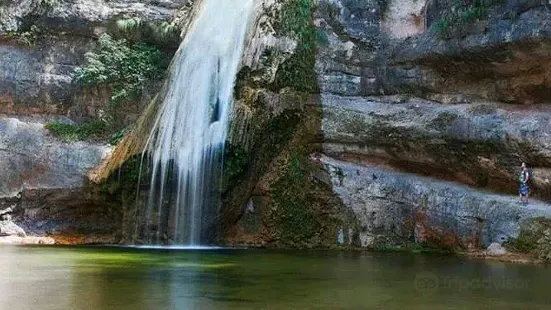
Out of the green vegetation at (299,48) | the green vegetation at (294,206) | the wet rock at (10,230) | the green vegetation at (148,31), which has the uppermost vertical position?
the green vegetation at (148,31)

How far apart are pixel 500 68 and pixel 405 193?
4.10 metres

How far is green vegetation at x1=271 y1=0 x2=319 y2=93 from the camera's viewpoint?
18344 mm

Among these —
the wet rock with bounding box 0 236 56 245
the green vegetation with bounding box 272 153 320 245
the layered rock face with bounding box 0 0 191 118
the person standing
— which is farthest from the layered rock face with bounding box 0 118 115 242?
the person standing

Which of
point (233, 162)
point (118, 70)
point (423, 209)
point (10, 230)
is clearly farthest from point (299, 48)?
point (10, 230)

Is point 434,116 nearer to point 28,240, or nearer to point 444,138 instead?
point 444,138

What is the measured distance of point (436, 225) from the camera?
1606cm

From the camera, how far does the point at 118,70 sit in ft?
72.2

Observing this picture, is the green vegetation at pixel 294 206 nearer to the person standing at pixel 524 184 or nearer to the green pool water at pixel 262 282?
the green pool water at pixel 262 282

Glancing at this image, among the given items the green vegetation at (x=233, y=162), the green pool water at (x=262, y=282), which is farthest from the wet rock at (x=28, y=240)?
the green vegetation at (x=233, y=162)

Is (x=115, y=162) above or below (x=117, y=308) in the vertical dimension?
above

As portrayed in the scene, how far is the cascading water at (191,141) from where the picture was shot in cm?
1772

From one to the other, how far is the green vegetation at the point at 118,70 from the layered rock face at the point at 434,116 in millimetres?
6758

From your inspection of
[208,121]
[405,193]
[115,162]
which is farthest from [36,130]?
[405,193]

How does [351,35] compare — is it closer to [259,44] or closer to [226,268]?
[259,44]
